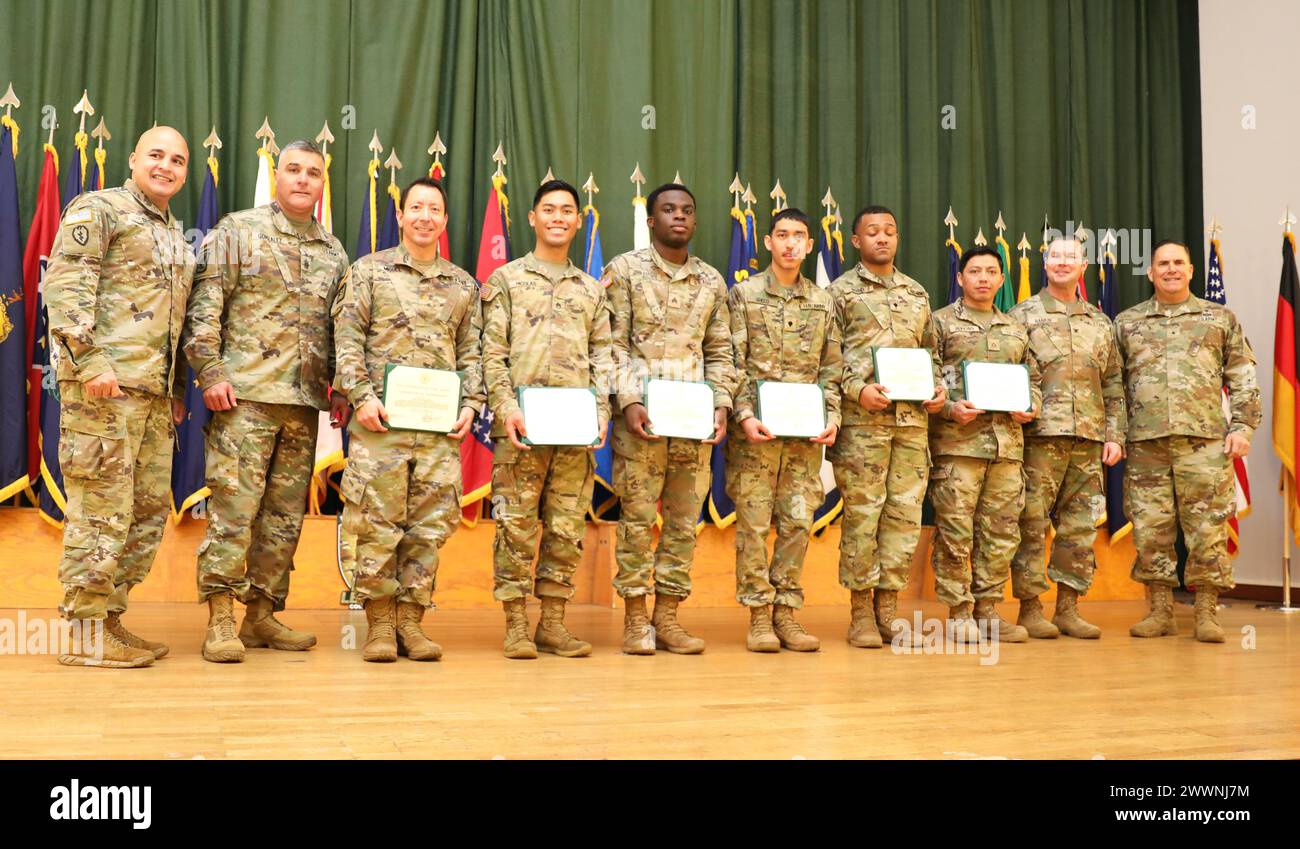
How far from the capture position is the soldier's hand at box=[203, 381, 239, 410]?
3.59 meters

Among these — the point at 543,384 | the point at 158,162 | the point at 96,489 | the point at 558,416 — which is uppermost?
the point at 158,162

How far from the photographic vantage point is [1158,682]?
11.3 ft

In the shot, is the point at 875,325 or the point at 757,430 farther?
the point at 875,325

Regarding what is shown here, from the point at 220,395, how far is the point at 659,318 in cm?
151

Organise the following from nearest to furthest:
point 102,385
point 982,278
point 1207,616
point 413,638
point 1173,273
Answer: point 102,385 < point 413,638 < point 982,278 < point 1207,616 < point 1173,273

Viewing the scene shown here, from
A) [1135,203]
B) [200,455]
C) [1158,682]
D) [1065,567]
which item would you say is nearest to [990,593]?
[1065,567]

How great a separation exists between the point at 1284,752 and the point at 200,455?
4663 millimetres

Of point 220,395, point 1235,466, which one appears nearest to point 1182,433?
point 1235,466

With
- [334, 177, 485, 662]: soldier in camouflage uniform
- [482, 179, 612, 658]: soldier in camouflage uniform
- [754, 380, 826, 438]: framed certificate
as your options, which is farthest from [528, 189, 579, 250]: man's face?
[754, 380, 826, 438]: framed certificate

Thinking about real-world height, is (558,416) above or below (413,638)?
above

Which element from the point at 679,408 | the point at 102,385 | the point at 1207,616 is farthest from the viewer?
the point at 1207,616

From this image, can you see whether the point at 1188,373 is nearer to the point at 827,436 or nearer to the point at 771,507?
the point at 827,436

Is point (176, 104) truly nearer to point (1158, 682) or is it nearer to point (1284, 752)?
point (1158, 682)

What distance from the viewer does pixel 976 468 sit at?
457 centimetres
